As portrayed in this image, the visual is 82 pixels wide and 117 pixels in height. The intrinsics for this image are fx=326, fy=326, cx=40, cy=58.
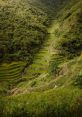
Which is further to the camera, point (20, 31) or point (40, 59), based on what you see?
point (20, 31)

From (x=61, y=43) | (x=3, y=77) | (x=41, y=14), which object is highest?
(x=41, y=14)

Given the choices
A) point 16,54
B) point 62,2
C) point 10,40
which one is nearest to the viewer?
point 16,54

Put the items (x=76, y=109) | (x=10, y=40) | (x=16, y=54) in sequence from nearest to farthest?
(x=76, y=109) < (x=16, y=54) < (x=10, y=40)

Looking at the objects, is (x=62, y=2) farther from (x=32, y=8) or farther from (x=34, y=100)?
(x=34, y=100)

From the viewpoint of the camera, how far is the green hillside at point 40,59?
44.6 metres

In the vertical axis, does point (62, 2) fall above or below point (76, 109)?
above

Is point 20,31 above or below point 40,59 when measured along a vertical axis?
above

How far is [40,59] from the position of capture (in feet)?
306

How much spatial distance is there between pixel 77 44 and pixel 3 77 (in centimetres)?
→ 2726

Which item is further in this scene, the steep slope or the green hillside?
the steep slope

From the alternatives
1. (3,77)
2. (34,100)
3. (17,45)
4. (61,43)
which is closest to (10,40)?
(17,45)

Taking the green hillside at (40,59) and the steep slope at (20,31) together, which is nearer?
the green hillside at (40,59)

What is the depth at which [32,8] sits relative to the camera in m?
132

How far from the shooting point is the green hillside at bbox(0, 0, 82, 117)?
146 feet
